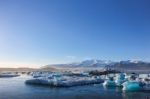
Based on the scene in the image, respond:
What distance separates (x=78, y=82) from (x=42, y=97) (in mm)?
15541

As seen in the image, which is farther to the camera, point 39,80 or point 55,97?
point 39,80

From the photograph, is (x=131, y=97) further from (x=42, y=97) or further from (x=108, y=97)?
(x=42, y=97)

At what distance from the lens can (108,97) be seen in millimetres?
29328

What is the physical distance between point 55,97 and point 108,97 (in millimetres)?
5186

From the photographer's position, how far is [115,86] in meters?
40.2

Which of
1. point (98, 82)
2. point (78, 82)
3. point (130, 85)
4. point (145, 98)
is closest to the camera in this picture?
point (145, 98)

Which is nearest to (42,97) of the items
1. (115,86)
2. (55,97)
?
(55,97)

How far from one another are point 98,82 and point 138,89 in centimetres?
1342

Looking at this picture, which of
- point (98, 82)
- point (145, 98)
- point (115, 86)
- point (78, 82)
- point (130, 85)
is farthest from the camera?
point (98, 82)

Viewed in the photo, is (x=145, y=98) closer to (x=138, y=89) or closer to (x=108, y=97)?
(x=108, y=97)

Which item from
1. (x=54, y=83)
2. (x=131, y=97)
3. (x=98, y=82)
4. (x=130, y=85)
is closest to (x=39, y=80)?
(x=54, y=83)

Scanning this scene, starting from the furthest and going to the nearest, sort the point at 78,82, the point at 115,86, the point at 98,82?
the point at 98,82 < the point at 78,82 < the point at 115,86

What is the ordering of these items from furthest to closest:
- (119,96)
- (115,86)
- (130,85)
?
(115,86)
(130,85)
(119,96)

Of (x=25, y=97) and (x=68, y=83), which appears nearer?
(x=25, y=97)
